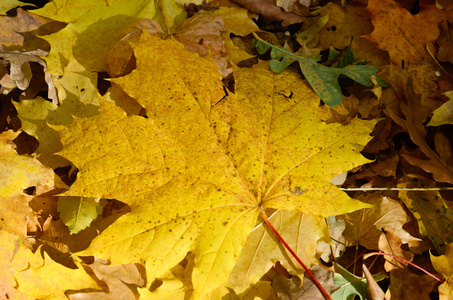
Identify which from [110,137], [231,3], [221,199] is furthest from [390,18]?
[110,137]

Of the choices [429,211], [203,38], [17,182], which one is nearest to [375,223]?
[429,211]

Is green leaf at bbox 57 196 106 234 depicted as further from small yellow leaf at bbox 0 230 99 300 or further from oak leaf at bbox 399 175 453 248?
oak leaf at bbox 399 175 453 248

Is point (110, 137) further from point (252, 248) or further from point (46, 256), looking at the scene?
point (252, 248)

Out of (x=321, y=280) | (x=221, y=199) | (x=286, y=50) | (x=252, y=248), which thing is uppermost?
(x=286, y=50)

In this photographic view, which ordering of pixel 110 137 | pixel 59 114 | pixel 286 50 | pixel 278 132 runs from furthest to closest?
1. pixel 286 50
2. pixel 59 114
3. pixel 278 132
4. pixel 110 137

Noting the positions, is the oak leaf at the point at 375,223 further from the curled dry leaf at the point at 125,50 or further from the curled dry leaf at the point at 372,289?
the curled dry leaf at the point at 125,50

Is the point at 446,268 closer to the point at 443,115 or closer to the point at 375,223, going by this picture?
the point at 375,223

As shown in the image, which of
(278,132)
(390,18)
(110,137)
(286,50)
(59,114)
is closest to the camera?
(110,137)
